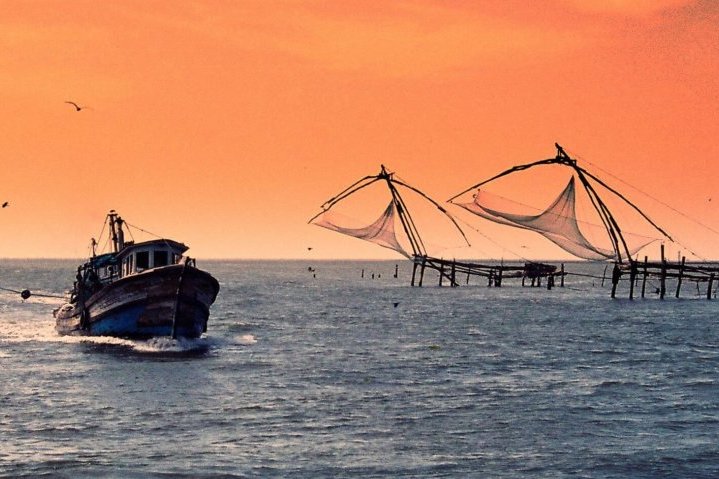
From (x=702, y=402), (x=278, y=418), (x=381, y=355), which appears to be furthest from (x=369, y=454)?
(x=381, y=355)

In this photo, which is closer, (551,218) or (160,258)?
(160,258)

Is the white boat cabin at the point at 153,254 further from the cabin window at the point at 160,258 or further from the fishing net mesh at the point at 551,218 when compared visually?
the fishing net mesh at the point at 551,218

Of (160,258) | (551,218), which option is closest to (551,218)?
(551,218)

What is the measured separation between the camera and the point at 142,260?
1795 inches

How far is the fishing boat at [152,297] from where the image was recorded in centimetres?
4253

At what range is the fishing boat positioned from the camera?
4253 cm

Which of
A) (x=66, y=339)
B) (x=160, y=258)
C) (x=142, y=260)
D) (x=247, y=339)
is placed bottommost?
(x=66, y=339)

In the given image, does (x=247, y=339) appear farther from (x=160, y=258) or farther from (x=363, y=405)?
(x=363, y=405)

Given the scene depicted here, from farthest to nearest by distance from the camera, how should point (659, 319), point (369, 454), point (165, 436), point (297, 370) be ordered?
point (659, 319), point (297, 370), point (165, 436), point (369, 454)

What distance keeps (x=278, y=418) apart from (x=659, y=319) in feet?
147

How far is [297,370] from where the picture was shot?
3709 cm

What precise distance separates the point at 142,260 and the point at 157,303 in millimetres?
3161

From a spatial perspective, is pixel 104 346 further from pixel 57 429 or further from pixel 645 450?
pixel 645 450

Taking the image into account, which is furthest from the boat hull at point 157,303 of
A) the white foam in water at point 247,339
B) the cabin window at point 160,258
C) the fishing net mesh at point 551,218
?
the fishing net mesh at point 551,218
